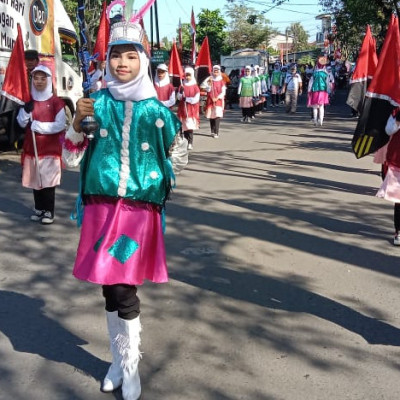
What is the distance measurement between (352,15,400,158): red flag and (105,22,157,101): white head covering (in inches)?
110

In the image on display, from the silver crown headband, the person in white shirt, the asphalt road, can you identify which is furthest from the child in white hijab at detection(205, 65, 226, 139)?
the silver crown headband

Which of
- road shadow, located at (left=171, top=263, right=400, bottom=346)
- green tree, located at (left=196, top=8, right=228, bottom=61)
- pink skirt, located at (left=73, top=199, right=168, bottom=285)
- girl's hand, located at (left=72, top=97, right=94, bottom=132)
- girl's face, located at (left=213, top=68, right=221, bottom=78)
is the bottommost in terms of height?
road shadow, located at (left=171, top=263, right=400, bottom=346)

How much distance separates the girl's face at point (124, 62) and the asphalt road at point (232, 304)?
1.67 meters

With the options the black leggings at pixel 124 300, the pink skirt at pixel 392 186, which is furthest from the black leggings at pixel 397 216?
the black leggings at pixel 124 300

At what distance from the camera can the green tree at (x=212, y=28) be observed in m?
49.1

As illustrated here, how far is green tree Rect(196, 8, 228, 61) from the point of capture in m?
49.1

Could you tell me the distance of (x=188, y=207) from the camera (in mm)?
7309

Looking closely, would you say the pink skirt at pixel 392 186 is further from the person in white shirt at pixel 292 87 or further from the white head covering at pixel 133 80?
the person in white shirt at pixel 292 87

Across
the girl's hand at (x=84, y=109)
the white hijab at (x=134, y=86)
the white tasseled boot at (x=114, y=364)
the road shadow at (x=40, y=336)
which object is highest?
the white hijab at (x=134, y=86)

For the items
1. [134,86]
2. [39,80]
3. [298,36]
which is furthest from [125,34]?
[298,36]

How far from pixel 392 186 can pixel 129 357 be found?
3.51 metres

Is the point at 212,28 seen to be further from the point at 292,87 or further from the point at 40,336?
the point at 40,336

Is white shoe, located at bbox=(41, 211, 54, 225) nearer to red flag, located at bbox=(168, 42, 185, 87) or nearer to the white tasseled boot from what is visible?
the white tasseled boot

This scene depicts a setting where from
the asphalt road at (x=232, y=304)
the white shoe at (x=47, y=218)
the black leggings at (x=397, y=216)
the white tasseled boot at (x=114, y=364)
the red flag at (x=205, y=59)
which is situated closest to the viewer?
the white tasseled boot at (x=114, y=364)
